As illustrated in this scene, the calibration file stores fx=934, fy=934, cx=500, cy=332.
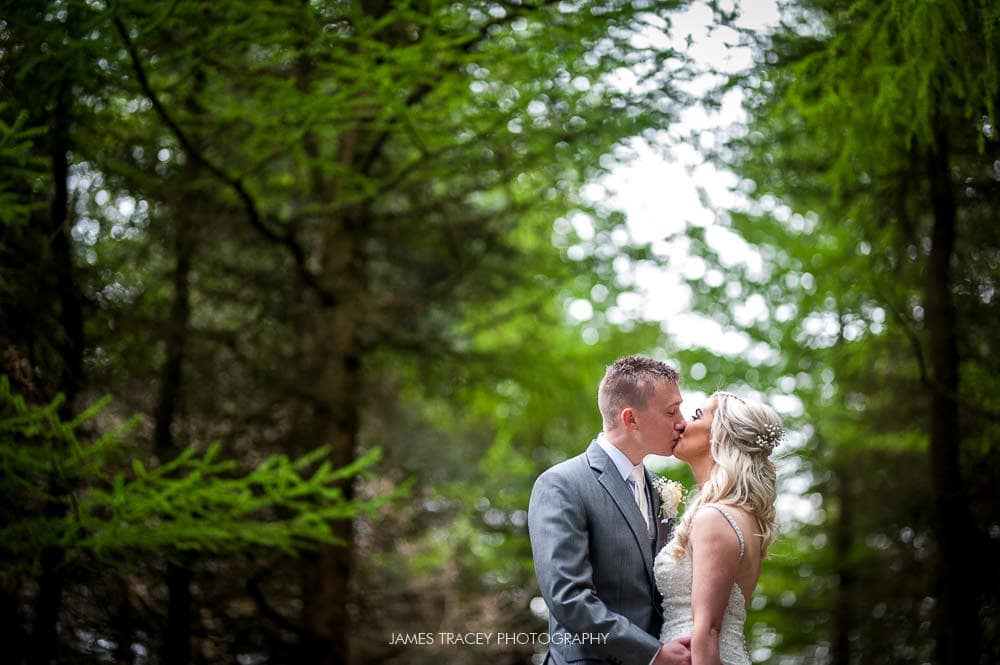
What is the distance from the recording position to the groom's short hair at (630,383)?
3402 millimetres

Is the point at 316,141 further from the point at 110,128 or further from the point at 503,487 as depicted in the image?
the point at 503,487

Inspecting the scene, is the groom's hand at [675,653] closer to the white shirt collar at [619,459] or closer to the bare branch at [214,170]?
the white shirt collar at [619,459]

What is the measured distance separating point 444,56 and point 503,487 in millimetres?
9010

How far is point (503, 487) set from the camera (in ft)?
44.5

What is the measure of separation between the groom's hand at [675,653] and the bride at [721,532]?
3 cm

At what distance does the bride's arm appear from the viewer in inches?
127

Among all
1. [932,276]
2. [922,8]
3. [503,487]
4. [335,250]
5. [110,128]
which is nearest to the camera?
[922,8]

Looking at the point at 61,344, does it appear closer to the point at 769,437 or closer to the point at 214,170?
the point at 214,170

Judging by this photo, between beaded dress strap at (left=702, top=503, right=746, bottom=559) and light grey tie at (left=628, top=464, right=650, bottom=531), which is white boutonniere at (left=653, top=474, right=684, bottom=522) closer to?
light grey tie at (left=628, top=464, right=650, bottom=531)

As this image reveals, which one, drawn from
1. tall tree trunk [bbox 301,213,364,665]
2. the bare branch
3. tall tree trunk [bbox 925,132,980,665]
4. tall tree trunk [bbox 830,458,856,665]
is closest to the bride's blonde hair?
tall tree trunk [bbox 925,132,980,665]

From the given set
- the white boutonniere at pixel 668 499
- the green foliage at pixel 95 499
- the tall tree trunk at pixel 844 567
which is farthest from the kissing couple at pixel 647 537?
the tall tree trunk at pixel 844 567

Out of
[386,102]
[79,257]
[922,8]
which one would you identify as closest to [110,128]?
[79,257]

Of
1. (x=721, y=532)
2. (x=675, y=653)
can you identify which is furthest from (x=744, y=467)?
(x=675, y=653)

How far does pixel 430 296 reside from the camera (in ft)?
32.9
